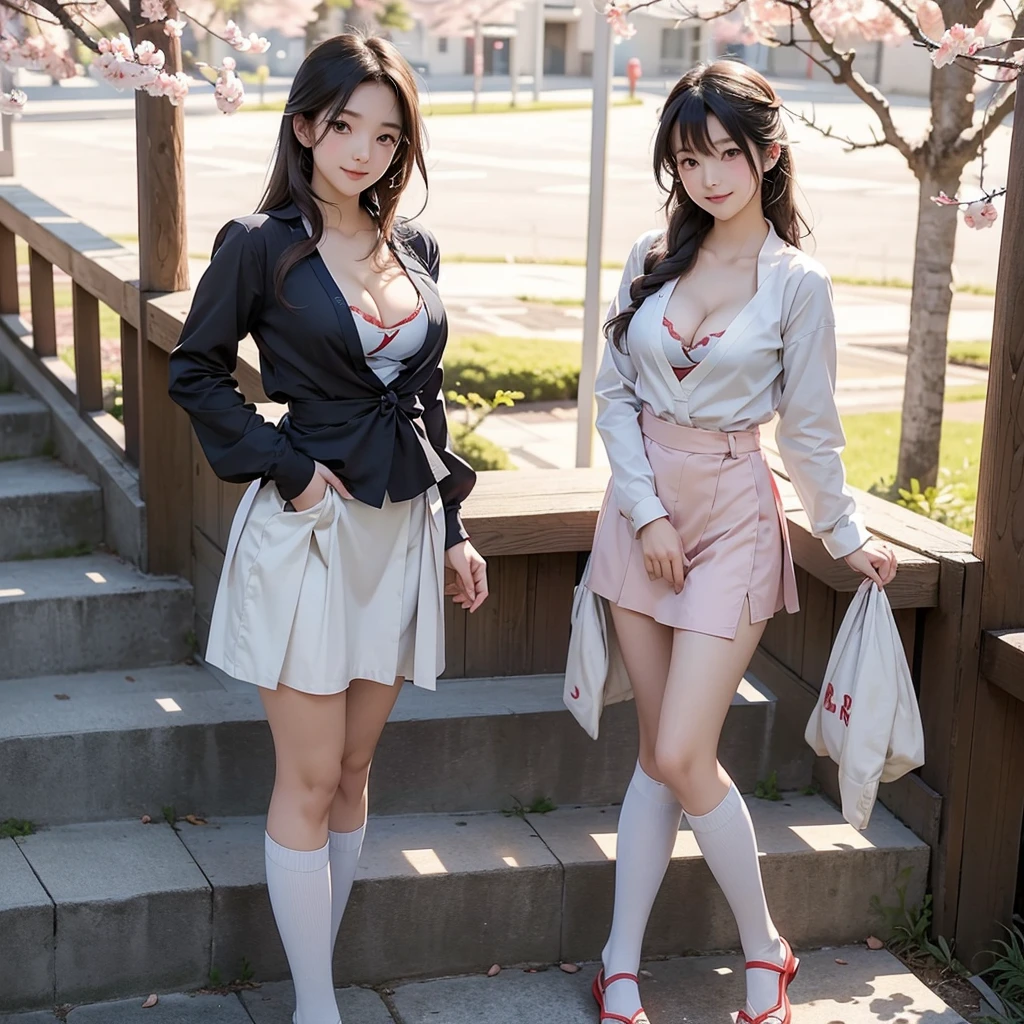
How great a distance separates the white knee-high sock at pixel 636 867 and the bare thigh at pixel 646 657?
66 millimetres

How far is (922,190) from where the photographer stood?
5.32 meters

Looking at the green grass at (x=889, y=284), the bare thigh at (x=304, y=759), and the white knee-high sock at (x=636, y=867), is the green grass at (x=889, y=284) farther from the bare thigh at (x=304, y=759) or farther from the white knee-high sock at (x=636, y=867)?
the bare thigh at (x=304, y=759)

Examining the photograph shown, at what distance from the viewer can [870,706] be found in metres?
2.88

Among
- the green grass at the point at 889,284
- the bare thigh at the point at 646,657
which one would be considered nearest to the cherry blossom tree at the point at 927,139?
the bare thigh at the point at 646,657

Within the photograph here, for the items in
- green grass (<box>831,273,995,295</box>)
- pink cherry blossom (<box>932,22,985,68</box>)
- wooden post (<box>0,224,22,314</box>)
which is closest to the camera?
pink cherry blossom (<box>932,22,985,68</box>)

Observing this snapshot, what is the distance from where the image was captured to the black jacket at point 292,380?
7.96 ft

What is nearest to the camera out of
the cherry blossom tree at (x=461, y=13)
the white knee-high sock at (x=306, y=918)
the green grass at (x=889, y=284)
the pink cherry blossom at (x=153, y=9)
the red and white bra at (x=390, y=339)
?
the red and white bra at (x=390, y=339)

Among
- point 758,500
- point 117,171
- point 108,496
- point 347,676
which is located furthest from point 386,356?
point 117,171

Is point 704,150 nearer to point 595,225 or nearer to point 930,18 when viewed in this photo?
point 595,225

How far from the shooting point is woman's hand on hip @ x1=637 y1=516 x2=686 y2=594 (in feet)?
8.87

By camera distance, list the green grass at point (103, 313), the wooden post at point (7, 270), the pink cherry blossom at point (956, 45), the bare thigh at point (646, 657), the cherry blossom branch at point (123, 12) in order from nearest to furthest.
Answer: the bare thigh at point (646, 657), the pink cherry blossom at point (956, 45), the cherry blossom branch at point (123, 12), the wooden post at point (7, 270), the green grass at point (103, 313)

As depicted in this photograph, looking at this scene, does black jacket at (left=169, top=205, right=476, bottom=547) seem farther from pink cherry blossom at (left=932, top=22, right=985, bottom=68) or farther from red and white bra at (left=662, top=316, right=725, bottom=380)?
pink cherry blossom at (left=932, top=22, right=985, bottom=68)

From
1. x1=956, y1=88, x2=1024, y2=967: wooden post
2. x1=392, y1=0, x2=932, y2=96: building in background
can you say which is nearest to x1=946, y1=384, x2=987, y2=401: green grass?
x1=956, y1=88, x2=1024, y2=967: wooden post

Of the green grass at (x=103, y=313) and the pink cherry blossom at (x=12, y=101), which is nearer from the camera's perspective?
the pink cherry blossom at (x=12, y=101)
